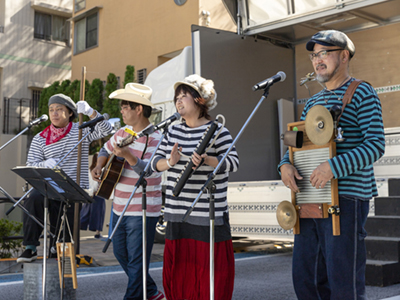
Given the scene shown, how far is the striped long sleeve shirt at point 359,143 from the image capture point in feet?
7.59

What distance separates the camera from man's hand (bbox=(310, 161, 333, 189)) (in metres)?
2.32

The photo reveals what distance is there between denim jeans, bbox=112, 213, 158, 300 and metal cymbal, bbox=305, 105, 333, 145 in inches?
64.7

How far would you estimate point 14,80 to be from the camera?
61.9 ft

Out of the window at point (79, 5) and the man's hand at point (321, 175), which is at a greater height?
the window at point (79, 5)

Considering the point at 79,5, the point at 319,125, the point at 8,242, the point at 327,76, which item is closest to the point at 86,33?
the point at 79,5

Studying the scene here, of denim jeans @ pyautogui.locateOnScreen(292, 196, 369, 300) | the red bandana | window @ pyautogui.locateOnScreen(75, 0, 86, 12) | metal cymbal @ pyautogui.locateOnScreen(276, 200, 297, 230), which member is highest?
window @ pyautogui.locateOnScreen(75, 0, 86, 12)

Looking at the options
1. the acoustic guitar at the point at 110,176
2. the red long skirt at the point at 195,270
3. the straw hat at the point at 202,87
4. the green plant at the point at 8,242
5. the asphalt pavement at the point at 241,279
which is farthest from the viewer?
the green plant at the point at 8,242

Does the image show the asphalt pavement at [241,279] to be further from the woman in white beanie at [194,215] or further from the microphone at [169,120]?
the microphone at [169,120]

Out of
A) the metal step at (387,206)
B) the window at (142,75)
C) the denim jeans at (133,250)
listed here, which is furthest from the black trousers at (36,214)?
the window at (142,75)

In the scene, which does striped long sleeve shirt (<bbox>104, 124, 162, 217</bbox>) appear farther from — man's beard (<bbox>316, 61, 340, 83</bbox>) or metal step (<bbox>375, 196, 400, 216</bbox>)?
metal step (<bbox>375, 196, 400, 216</bbox>)

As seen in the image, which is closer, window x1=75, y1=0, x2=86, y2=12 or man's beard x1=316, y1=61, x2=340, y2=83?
man's beard x1=316, y1=61, x2=340, y2=83

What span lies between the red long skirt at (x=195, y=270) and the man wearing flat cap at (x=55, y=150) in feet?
4.90

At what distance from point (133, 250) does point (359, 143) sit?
1904 millimetres

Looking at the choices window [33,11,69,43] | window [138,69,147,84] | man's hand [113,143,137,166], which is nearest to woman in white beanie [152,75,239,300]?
man's hand [113,143,137,166]
